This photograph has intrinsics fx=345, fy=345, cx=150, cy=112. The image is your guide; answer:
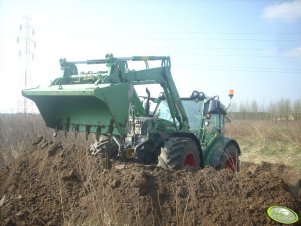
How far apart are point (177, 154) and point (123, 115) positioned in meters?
1.14

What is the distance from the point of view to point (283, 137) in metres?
18.2

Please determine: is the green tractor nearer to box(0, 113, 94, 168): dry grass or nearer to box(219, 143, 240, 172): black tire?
box(219, 143, 240, 172): black tire

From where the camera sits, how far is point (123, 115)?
18.5 feet

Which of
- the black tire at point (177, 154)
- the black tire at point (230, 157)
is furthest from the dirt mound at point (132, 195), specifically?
the black tire at point (230, 157)

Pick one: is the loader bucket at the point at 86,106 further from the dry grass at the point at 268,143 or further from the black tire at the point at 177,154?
the dry grass at the point at 268,143

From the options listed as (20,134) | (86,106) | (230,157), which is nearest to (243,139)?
(230,157)

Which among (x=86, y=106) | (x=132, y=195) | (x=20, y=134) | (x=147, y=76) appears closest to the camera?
(x=132, y=195)

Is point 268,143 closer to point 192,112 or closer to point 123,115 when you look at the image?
point 192,112

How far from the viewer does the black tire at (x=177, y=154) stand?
5.75 m

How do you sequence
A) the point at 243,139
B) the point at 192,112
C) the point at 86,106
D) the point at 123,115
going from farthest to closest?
the point at 243,139 → the point at 192,112 → the point at 86,106 → the point at 123,115

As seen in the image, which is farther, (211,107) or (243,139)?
(243,139)

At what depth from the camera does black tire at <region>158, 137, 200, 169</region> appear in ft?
18.9

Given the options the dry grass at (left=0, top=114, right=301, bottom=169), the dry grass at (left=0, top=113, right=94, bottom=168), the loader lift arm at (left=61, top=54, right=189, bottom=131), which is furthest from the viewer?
the dry grass at (left=0, top=114, right=301, bottom=169)

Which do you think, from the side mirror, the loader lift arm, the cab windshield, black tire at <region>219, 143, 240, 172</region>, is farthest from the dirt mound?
the side mirror
